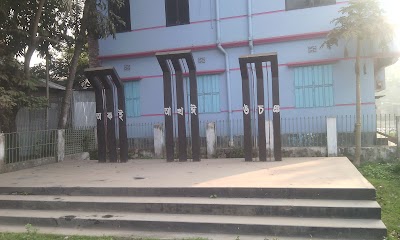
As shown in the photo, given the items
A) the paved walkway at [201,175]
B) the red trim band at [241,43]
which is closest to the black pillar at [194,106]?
the paved walkway at [201,175]

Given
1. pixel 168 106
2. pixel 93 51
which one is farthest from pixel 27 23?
pixel 168 106

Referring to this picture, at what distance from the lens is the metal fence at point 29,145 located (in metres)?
9.26

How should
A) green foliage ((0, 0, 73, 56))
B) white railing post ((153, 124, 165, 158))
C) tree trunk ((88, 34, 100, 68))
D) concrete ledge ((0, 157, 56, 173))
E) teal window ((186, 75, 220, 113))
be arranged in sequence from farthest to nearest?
tree trunk ((88, 34, 100, 68)), teal window ((186, 75, 220, 113)), white railing post ((153, 124, 165, 158)), green foliage ((0, 0, 73, 56)), concrete ledge ((0, 157, 56, 173))

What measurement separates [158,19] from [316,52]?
5895 mm

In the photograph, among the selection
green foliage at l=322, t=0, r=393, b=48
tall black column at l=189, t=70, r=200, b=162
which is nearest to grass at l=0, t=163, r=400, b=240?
green foliage at l=322, t=0, r=393, b=48

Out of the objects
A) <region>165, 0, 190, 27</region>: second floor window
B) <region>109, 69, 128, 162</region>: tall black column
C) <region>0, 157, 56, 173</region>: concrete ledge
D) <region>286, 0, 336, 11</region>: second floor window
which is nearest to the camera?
<region>0, 157, 56, 173</region>: concrete ledge

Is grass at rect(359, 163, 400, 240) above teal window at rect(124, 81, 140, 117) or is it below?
below

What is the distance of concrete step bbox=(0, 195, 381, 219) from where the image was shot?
5051mm

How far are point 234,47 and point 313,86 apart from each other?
3.06 m

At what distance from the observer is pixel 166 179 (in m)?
6.89

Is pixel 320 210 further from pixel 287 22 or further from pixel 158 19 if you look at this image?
pixel 158 19

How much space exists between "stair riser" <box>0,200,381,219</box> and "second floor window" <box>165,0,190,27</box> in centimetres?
884

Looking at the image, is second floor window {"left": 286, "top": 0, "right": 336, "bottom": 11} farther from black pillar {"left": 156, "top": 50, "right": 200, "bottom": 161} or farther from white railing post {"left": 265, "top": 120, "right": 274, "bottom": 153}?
black pillar {"left": 156, "top": 50, "right": 200, "bottom": 161}

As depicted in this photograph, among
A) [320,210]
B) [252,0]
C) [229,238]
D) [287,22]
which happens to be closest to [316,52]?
[287,22]
